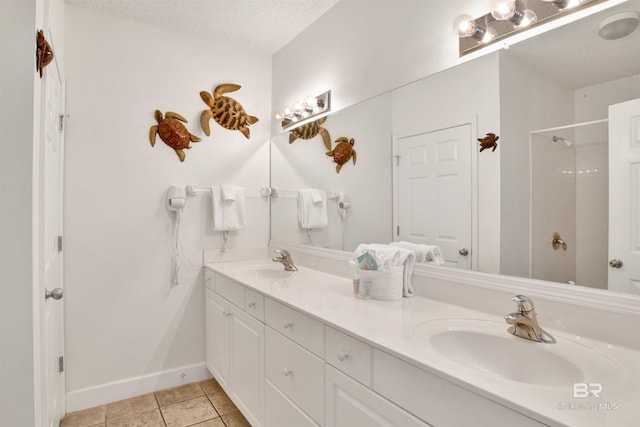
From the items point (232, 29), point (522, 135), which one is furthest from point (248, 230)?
point (522, 135)

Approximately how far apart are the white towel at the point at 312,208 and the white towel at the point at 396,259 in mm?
745

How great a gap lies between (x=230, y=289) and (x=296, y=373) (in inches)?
32.2

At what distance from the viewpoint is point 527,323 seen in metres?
1.01

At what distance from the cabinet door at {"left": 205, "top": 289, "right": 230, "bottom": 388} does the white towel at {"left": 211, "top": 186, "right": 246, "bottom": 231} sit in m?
0.49

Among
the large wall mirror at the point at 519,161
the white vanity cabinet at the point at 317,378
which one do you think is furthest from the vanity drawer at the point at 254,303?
the large wall mirror at the point at 519,161

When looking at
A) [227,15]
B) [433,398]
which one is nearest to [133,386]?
[433,398]

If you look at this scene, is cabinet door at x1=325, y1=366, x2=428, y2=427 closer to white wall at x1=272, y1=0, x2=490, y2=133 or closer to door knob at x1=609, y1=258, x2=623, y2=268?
door knob at x1=609, y1=258, x2=623, y2=268

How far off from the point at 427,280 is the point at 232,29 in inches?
85.3

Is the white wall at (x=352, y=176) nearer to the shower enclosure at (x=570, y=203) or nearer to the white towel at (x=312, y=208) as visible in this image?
the white towel at (x=312, y=208)

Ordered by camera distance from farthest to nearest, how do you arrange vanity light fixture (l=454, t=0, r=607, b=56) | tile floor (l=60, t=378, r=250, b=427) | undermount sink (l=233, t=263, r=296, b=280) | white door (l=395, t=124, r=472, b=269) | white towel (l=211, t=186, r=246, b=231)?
white towel (l=211, t=186, r=246, b=231), undermount sink (l=233, t=263, r=296, b=280), tile floor (l=60, t=378, r=250, b=427), white door (l=395, t=124, r=472, b=269), vanity light fixture (l=454, t=0, r=607, b=56)

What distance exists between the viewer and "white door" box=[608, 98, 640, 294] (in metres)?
0.95

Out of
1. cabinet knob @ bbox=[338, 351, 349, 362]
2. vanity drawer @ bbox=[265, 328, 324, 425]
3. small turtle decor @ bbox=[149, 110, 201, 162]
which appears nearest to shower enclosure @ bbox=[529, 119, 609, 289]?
cabinet knob @ bbox=[338, 351, 349, 362]

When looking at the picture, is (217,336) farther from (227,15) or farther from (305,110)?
(227,15)

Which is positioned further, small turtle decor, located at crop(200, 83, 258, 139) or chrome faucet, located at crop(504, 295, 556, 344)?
small turtle decor, located at crop(200, 83, 258, 139)
